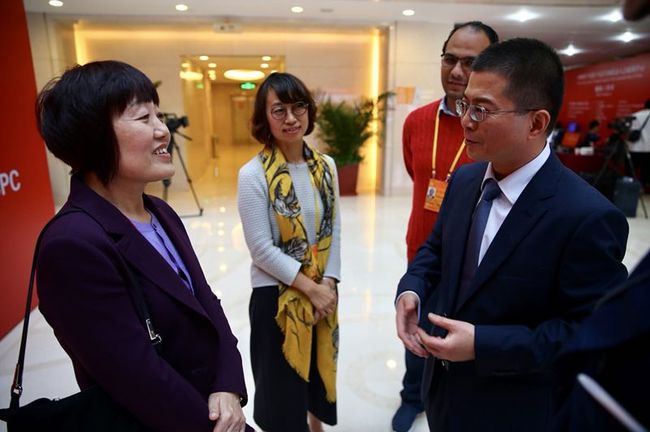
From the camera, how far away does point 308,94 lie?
5.53 feet

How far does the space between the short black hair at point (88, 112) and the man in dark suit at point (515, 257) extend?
0.86 m

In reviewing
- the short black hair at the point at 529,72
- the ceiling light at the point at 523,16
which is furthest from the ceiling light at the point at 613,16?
the short black hair at the point at 529,72

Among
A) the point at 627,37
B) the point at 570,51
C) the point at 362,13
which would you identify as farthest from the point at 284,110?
the point at 570,51

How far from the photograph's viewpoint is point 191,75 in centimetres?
956

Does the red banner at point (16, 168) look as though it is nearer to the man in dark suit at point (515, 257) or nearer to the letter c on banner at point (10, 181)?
the letter c on banner at point (10, 181)

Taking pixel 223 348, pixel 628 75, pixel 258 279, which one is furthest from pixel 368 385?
pixel 628 75

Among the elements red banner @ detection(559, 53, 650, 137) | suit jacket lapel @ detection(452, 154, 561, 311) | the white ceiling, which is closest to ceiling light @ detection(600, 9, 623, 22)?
the white ceiling

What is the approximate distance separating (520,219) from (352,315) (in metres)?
2.40

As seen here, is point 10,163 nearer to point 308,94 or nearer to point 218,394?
point 308,94

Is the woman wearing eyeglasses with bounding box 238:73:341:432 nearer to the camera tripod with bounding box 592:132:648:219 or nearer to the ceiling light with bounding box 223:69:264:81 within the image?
the camera tripod with bounding box 592:132:648:219

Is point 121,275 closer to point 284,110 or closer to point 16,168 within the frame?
point 284,110

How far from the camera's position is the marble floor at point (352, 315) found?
228 cm

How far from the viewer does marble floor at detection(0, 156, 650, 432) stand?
2.28 meters

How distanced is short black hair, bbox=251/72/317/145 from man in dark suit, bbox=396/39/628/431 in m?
0.71
